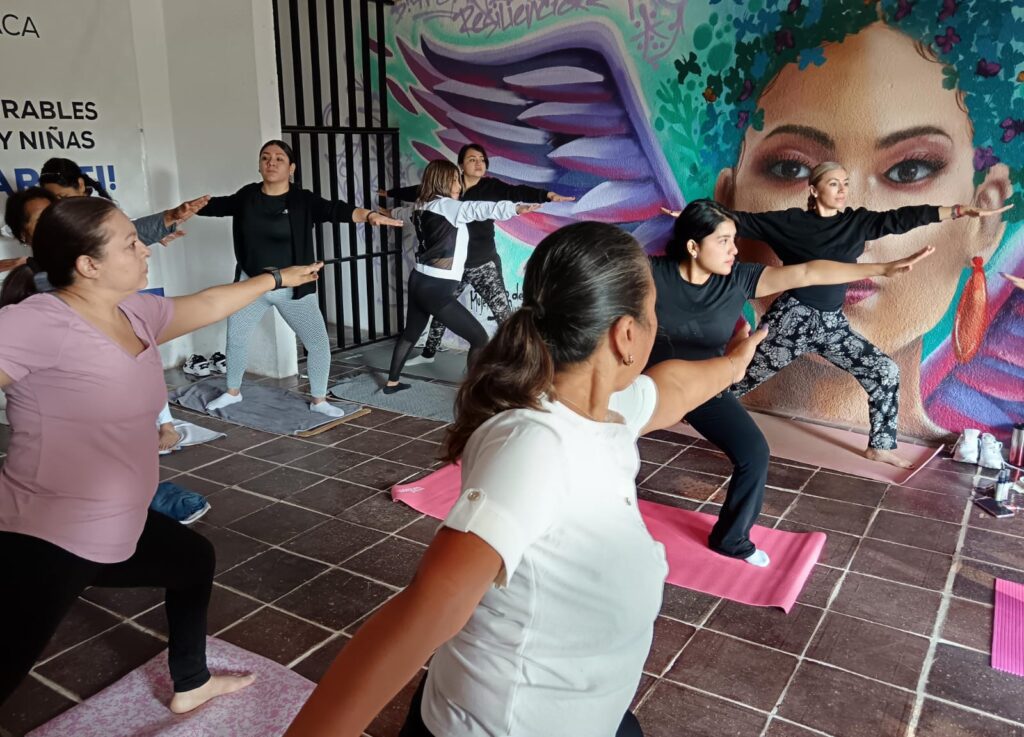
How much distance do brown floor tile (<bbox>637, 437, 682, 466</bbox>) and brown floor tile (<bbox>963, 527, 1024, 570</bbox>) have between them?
1420 millimetres

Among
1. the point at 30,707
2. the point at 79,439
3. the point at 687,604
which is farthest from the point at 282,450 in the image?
the point at 79,439

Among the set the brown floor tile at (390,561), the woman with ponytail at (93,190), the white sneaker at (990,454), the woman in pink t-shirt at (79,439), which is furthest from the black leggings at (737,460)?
the woman with ponytail at (93,190)

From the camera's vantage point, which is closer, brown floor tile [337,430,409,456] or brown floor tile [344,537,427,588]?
brown floor tile [344,537,427,588]

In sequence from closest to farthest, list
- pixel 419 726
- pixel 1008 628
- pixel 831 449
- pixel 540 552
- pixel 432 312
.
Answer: pixel 540 552 < pixel 419 726 < pixel 1008 628 < pixel 831 449 < pixel 432 312

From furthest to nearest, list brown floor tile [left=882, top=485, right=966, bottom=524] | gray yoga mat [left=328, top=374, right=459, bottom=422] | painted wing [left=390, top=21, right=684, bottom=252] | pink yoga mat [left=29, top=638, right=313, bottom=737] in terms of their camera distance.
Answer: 1. painted wing [left=390, top=21, right=684, bottom=252]
2. gray yoga mat [left=328, top=374, right=459, bottom=422]
3. brown floor tile [left=882, top=485, right=966, bottom=524]
4. pink yoga mat [left=29, top=638, right=313, bottom=737]

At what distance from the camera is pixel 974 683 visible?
2457 mm

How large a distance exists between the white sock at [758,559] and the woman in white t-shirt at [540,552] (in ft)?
6.74

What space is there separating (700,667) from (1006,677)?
91 centimetres

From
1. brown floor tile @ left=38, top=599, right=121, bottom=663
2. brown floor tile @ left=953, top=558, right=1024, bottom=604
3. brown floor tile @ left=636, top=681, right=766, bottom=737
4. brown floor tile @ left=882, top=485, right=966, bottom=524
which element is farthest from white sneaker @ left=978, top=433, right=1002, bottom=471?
brown floor tile @ left=38, top=599, right=121, bottom=663

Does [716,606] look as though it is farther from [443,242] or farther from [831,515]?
[443,242]

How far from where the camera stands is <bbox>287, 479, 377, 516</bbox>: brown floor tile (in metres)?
3.66

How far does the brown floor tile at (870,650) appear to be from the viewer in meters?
2.51

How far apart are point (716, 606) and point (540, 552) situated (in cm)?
205

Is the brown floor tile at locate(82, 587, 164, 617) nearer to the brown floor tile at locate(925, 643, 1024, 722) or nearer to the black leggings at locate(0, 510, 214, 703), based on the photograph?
the black leggings at locate(0, 510, 214, 703)
